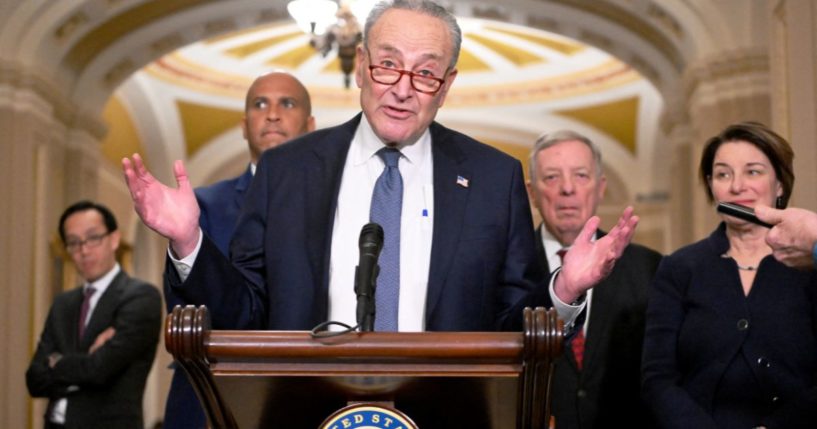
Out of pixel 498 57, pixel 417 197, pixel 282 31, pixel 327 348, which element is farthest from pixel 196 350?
pixel 498 57

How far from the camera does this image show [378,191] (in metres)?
2.51

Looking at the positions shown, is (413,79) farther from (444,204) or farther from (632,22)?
(632,22)

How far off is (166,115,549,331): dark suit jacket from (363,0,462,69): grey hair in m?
0.21

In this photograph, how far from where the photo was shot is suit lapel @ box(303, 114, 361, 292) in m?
2.47

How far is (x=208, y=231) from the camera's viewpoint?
3656 mm

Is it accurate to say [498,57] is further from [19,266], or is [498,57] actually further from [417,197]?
[417,197]

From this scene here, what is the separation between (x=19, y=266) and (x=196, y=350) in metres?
7.43

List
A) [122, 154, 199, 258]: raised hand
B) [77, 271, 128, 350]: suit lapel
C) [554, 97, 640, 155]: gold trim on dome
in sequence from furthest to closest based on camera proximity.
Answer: [554, 97, 640, 155]: gold trim on dome, [77, 271, 128, 350]: suit lapel, [122, 154, 199, 258]: raised hand

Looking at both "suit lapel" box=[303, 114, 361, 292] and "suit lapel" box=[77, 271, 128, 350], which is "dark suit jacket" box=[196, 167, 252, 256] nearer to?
"suit lapel" box=[303, 114, 361, 292]

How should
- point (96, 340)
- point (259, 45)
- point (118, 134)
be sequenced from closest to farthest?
point (96, 340) → point (118, 134) → point (259, 45)

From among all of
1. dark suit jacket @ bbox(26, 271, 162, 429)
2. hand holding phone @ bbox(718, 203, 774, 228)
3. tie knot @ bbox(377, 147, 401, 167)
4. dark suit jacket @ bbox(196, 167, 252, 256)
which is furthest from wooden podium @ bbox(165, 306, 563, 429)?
dark suit jacket @ bbox(26, 271, 162, 429)

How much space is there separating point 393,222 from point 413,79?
32 cm

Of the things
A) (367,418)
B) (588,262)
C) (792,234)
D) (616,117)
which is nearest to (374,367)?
(367,418)

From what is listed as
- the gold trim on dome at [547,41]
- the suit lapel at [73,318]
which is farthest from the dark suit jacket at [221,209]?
the gold trim on dome at [547,41]
